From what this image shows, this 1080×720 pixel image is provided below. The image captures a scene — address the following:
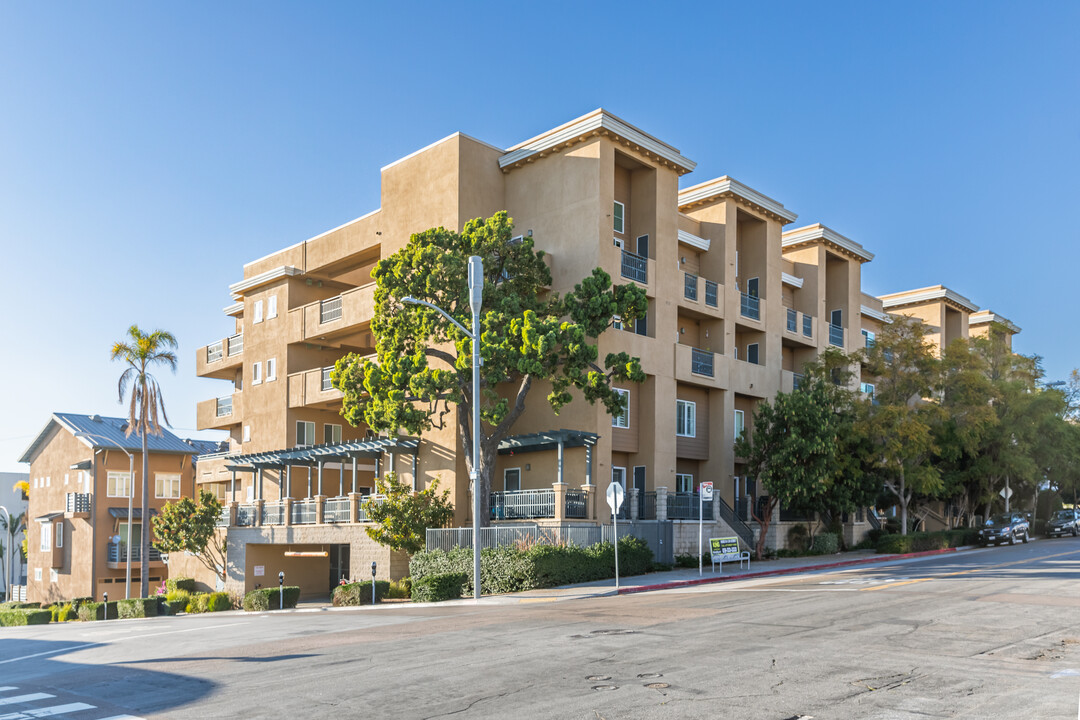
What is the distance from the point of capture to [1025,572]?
2627 centimetres

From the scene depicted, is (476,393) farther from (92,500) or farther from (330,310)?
(92,500)

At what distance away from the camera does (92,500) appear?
60.4 meters

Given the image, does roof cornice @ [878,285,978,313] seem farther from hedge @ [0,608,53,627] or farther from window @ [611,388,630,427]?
hedge @ [0,608,53,627]

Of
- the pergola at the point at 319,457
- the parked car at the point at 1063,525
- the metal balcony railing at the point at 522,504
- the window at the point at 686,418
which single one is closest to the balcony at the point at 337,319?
the pergola at the point at 319,457

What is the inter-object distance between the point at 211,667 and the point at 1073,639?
12973 mm

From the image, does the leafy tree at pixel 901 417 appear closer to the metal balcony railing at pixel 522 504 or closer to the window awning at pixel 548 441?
the window awning at pixel 548 441

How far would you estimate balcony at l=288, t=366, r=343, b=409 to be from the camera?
41.4m

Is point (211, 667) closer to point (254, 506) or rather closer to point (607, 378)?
point (607, 378)

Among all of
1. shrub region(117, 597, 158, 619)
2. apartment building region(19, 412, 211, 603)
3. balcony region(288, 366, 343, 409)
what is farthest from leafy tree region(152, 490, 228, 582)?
apartment building region(19, 412, 211, 603)

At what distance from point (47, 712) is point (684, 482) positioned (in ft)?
104

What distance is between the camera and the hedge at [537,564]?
27.3 metres

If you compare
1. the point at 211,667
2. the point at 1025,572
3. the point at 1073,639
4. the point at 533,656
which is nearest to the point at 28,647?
the point at 211,667

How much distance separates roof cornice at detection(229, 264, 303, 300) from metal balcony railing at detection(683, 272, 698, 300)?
747 inches

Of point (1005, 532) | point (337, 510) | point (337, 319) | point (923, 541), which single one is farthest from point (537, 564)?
point (1005, 532)
